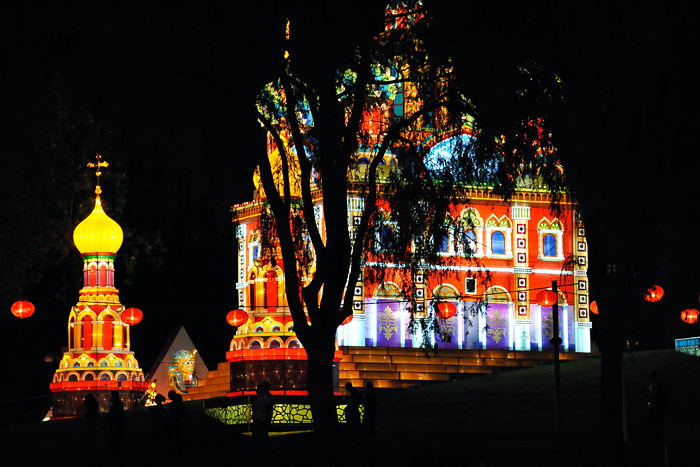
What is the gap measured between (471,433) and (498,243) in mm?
15666

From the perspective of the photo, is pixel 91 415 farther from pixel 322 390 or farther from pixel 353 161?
pixel 322 390

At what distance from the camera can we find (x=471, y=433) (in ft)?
72.5

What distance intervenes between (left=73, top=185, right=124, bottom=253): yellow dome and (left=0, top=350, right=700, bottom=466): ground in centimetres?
427

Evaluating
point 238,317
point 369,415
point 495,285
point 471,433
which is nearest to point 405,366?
point 495,285

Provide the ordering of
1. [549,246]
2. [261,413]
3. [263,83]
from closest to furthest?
1. [263,83]
2. [261,413]
3. [549,246]

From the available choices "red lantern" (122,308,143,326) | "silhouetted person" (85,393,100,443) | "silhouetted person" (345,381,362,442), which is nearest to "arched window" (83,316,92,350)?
"red lantern" (122,308,143,326)

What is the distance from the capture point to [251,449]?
19891mm

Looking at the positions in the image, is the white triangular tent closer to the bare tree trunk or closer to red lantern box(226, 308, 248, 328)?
red lantern box(226, 308, 248, 328)

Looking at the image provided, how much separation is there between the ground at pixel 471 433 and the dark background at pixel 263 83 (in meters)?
3.51

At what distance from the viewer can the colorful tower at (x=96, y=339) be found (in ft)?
97.0

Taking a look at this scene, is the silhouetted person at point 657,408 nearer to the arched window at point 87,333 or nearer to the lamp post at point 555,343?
the lamp post at point 555,343

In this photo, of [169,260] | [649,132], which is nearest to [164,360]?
[169,260]

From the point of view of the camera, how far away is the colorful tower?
97.0 ft

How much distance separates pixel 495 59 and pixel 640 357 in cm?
2068
